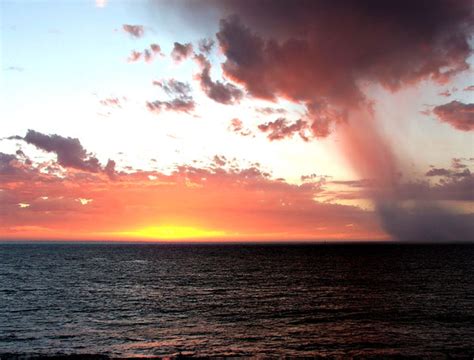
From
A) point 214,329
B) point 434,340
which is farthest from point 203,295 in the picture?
point 434,340

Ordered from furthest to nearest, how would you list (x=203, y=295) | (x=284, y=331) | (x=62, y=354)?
(x=203, y=295)
(x=284, y=331)
(x=62, y=354)

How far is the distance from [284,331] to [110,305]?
2626cm

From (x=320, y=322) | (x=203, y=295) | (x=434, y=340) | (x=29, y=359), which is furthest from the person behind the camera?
(x=203, y=295)

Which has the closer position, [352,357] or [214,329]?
[352,357]

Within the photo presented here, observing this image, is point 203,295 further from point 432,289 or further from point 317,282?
point 432,289

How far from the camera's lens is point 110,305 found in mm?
55219

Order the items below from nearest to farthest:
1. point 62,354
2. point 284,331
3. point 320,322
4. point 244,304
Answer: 1. point 62,354
2. point 284,331
3. point 320,322
4. point 244,304

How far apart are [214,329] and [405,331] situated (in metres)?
18.1

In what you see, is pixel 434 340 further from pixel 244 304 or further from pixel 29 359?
pixel 29 359

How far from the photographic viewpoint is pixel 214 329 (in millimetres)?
40844

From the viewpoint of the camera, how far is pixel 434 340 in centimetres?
3612

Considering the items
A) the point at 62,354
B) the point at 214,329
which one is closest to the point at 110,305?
the point at 214,329

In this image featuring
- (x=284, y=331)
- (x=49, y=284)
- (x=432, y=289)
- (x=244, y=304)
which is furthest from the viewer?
(x=49, y=284)

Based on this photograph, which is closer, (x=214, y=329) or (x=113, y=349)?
(x=113, y=349)
